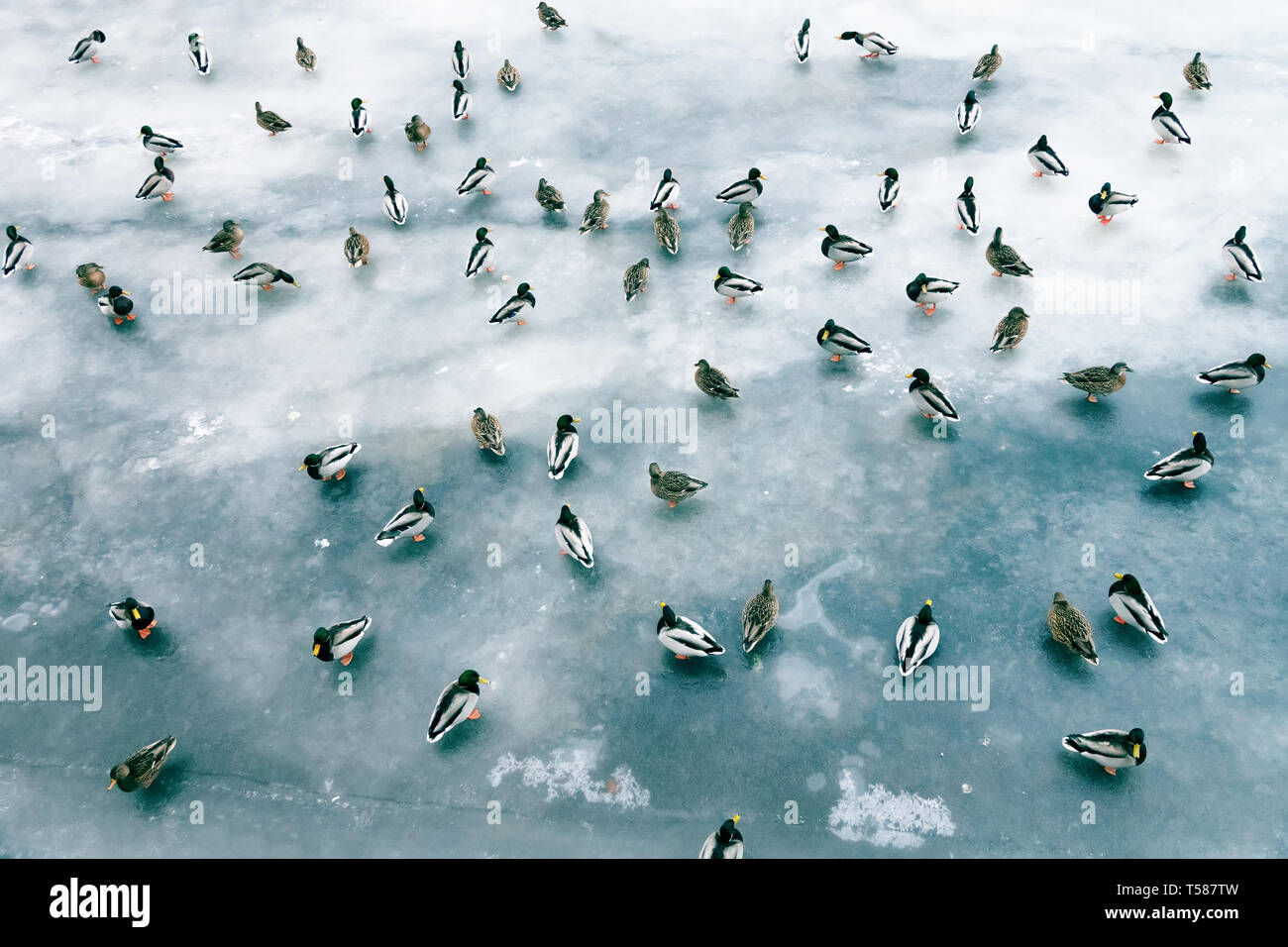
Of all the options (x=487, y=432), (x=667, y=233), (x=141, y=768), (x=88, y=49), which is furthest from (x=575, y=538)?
(x=88, y=49)

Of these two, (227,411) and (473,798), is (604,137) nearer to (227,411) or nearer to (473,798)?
(227,411)

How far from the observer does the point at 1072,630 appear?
7609 mm

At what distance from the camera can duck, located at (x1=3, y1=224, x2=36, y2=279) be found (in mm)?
12570

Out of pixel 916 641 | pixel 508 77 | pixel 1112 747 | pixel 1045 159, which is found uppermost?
pixel 508 77

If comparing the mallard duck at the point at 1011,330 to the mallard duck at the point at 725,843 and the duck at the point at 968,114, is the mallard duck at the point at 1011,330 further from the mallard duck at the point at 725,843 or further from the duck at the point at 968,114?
the mallard duck at the point at 725,843

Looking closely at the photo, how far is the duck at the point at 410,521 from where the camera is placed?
885 centimetres

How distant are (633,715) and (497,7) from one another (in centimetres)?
1575

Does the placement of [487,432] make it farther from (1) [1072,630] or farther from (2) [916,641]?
(1) [1072,630]

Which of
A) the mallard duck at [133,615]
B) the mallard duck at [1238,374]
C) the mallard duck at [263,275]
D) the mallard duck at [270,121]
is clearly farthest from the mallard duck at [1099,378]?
the mallard duck at [270,121]

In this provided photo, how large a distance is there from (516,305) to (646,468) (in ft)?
10.2

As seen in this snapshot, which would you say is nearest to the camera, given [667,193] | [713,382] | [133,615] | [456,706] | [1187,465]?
[456,706]

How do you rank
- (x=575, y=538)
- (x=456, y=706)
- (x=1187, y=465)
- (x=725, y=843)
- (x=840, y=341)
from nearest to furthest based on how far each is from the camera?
1. (x=725, y=843)
2. (x=456, y=706)
3. (x=575, y=538)
4. (x=1187, y=465)
5. (x=840, y=341)

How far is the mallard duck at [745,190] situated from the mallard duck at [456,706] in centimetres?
818
